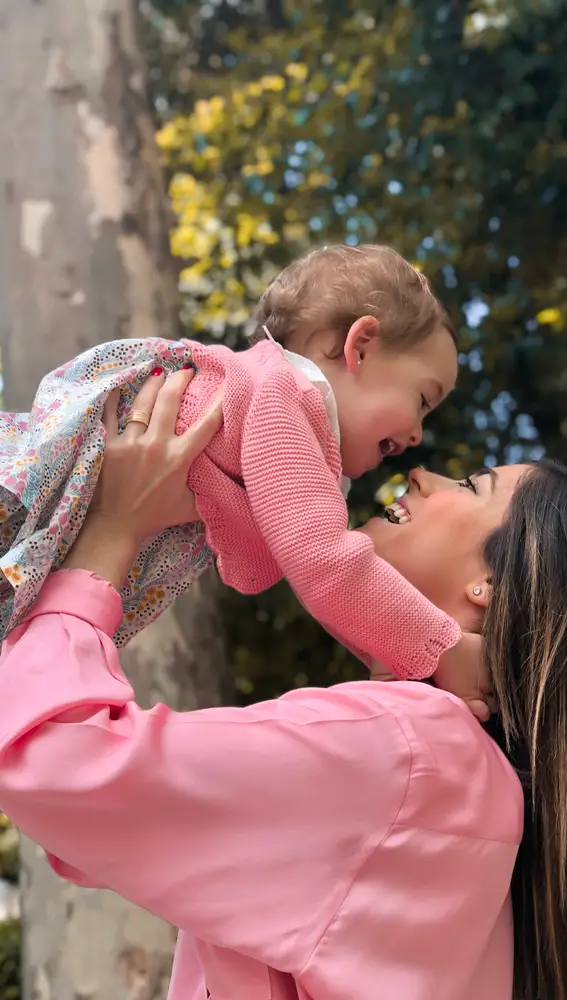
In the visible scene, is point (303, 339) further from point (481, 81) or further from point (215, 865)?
point (481, 81)

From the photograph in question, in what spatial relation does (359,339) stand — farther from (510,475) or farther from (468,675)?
(468,675)

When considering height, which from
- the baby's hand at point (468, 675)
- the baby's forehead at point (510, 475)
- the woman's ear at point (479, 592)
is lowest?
the baby's hand at point (468, 675)

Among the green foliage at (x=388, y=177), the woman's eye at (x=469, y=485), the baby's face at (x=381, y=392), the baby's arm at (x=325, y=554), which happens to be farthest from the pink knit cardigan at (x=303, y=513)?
the green foliage at (x=388, y=177)

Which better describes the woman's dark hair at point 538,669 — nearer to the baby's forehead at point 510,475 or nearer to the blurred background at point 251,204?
the baby's forehead at point 510,475

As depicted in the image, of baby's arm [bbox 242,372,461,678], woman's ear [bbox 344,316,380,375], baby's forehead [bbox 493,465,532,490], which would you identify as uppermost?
woman's ear [bbox 344,316,380,375]

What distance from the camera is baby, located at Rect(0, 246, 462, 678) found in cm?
109

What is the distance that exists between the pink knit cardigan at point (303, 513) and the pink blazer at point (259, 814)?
8cm

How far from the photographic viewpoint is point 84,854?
965mm

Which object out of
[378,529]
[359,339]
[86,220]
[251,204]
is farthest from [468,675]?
[251,204]

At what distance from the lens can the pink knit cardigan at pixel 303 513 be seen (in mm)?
1078

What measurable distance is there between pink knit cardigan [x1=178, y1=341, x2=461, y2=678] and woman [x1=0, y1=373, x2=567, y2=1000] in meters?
0.04

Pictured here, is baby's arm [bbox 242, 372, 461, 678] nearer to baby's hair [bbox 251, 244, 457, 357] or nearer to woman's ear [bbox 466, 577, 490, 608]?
woman's ear [bbox 466, 577, 490, 608]

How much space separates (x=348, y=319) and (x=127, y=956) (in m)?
1.62

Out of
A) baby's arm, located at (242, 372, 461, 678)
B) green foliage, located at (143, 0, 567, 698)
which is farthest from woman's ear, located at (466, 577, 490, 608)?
green foliage, located at (143, 0, 567, 698)
